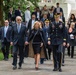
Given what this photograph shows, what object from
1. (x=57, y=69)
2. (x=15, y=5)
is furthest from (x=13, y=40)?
(x=15, y=5)

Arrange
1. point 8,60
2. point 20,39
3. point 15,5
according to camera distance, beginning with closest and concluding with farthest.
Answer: point 20,39, point 8,60, point 15,5

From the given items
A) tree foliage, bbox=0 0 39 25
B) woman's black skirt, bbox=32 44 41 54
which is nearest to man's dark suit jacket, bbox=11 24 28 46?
woman's black skirt, bbox=32 44 41 54

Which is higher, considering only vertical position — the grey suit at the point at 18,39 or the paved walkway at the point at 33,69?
the grey suit at the point at 18,39

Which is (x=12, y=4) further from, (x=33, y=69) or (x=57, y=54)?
(x=57, y=54)

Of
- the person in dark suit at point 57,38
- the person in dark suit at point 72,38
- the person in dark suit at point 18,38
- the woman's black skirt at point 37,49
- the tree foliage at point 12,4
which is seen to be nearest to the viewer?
the person in dark suit at point 57,38

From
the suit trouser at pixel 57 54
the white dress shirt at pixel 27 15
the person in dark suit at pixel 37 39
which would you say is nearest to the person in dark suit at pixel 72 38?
the person in dark suit at pixel 37 39

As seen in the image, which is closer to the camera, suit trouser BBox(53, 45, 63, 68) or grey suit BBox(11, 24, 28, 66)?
Answer: suit trouser BBox(53, 45, 63, 68)

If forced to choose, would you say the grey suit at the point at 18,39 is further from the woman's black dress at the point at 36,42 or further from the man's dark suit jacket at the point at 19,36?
the woman's black dress at the point at 36,42

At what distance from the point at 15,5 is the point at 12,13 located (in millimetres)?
3098

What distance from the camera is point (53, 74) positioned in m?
16.3

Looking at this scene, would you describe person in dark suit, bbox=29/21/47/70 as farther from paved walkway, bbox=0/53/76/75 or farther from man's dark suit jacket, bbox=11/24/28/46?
paved walkway, bbox=0/53/76/75

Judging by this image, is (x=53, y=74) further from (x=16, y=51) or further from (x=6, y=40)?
(x=6, y=40)

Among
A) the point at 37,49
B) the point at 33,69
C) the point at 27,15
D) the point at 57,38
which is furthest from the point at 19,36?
the point at 27,15

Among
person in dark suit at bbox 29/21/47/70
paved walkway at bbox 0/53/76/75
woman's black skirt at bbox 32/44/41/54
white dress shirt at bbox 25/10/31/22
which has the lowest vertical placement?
paved walkway at bbox 0/53/76/75
